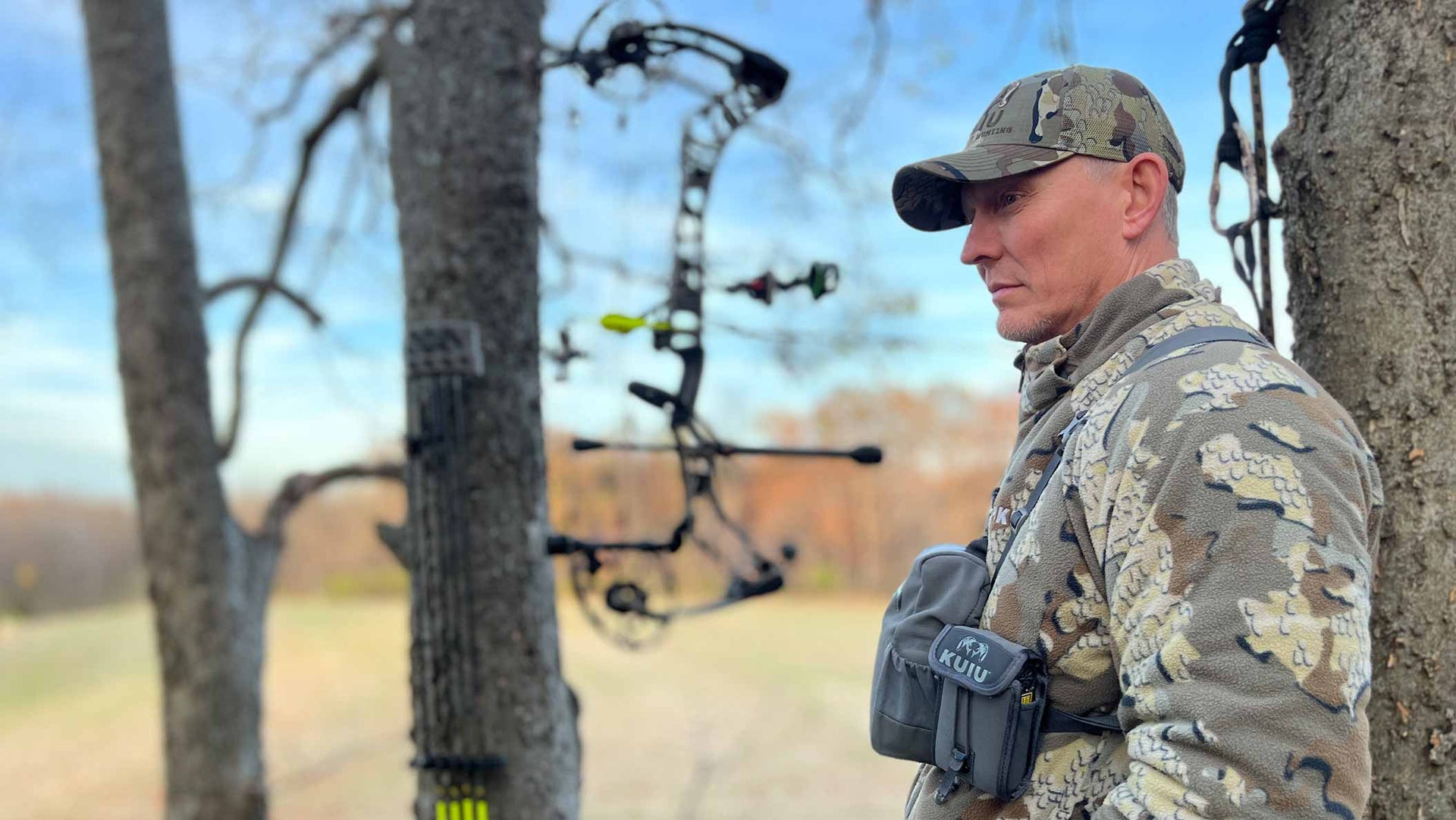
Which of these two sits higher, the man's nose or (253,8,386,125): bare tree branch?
(253,8,386,125): bare tree branch

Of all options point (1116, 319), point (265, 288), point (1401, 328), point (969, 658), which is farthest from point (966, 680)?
point (265, 288)

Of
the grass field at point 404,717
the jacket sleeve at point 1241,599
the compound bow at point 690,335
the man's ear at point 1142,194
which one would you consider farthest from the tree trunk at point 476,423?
the grass field at point 404,717

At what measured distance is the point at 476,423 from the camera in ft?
10.1

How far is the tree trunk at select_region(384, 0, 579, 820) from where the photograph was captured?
302 centimetres

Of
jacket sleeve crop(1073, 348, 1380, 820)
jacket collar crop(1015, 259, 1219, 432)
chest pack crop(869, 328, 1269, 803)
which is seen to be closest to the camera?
jacket sleeve crop(1073, 348, 1380, 820)

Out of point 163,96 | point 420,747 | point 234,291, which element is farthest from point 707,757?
point 420,747

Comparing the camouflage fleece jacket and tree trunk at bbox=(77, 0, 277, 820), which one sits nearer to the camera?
the camouflage fleece jacket

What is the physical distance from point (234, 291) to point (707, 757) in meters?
14.2

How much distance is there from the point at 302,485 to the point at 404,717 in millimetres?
16031

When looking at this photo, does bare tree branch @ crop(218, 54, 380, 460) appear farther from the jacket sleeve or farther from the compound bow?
the jacket sleeve

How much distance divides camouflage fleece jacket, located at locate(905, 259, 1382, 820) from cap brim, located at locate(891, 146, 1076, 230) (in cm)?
27

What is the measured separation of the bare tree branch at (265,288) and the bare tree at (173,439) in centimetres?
54

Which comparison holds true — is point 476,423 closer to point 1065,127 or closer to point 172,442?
point 1065,127

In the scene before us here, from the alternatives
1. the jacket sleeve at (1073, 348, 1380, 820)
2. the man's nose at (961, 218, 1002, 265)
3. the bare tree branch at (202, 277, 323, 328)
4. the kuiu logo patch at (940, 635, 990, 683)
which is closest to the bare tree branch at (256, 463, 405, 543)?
the bare tree branch at (202, 277, 323, 328)
